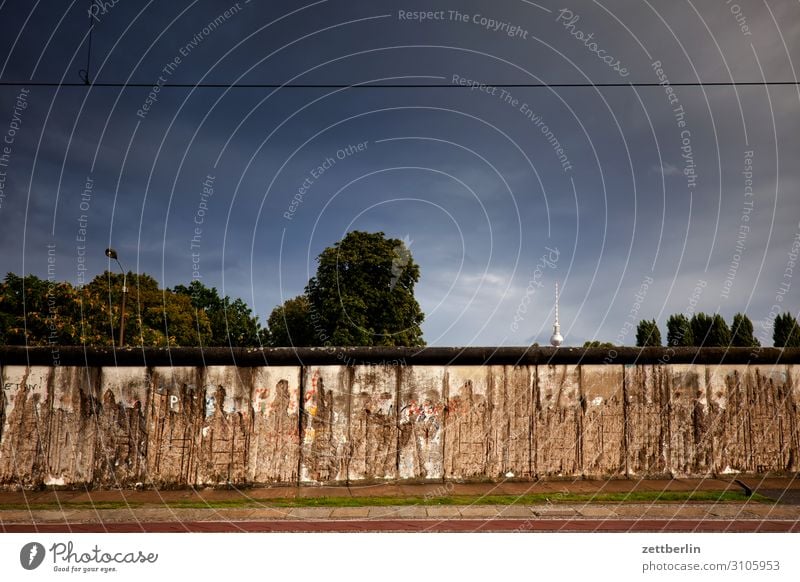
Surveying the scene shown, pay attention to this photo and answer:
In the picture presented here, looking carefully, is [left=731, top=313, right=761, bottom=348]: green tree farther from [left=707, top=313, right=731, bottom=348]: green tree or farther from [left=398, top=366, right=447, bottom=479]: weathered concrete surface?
[left=398, top=366, right=447, bottom=479]: weathered concrete surface

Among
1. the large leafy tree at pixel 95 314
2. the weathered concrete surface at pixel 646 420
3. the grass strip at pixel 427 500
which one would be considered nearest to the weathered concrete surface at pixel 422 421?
the grass strip at pixel 427 500

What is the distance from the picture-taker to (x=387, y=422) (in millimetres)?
10812

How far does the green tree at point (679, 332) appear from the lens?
1919 inches

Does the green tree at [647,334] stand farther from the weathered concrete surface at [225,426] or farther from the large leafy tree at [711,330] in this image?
the weathered concrete surface at [225,426]

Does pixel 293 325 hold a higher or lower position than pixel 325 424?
higher

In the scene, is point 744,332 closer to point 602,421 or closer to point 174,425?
point 602,421

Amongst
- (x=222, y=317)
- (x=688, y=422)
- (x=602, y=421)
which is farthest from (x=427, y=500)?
(x=222, y=317)

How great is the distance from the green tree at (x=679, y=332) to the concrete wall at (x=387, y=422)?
139 feet

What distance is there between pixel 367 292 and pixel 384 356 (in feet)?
89.0

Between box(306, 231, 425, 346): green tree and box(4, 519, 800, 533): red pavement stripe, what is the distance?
1111 inches

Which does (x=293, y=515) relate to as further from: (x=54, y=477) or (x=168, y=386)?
(x=54, y=477)

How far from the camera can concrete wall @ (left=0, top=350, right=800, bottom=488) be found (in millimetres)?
10398

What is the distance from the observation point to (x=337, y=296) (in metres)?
38.2
